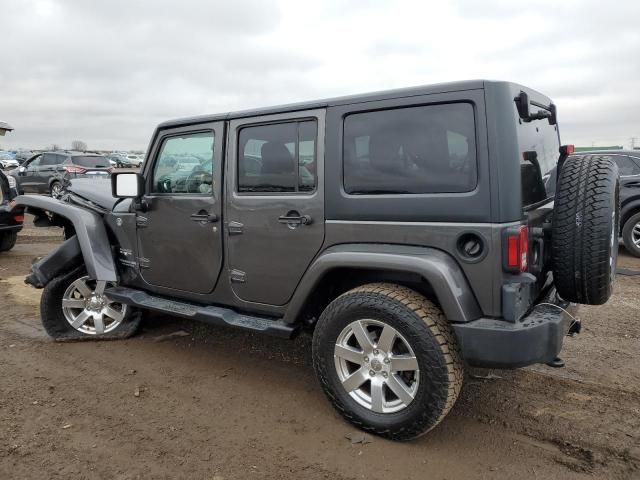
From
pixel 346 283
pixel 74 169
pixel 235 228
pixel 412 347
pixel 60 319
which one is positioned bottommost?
pixel 60 319

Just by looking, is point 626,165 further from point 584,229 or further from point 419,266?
point 419,266

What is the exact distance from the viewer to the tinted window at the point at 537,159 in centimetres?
278

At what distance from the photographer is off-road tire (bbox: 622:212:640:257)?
7.87 m

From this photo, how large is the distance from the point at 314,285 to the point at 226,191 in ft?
3.32

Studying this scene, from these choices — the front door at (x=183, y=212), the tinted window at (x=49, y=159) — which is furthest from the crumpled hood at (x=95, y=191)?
the tinted window at (x=49, y=159)

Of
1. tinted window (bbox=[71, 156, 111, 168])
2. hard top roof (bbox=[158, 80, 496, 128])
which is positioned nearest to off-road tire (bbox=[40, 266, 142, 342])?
hard top roof (bbox=[158, 80, 496, 128])

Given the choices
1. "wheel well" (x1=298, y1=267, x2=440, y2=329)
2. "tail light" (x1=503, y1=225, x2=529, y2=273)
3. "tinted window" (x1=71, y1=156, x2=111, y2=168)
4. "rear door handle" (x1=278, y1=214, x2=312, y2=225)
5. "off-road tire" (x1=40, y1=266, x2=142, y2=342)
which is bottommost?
"off-road tire" (x1=40, y1=266, x2=142, y2=342)

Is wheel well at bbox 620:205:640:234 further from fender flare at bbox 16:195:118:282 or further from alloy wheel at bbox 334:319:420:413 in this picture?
fender flare at bbox 16:195:118:282

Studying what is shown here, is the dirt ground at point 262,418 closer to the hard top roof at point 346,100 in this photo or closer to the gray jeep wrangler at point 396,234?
the gray jeep wrangler at point 396,234

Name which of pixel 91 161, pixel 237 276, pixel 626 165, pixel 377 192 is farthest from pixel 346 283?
pixel 91 161

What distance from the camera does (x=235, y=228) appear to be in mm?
3520

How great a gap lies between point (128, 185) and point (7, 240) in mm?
5878

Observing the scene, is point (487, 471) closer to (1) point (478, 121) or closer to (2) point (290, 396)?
(2) point (290, 396)

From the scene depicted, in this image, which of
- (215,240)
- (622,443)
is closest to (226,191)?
(215,240)
